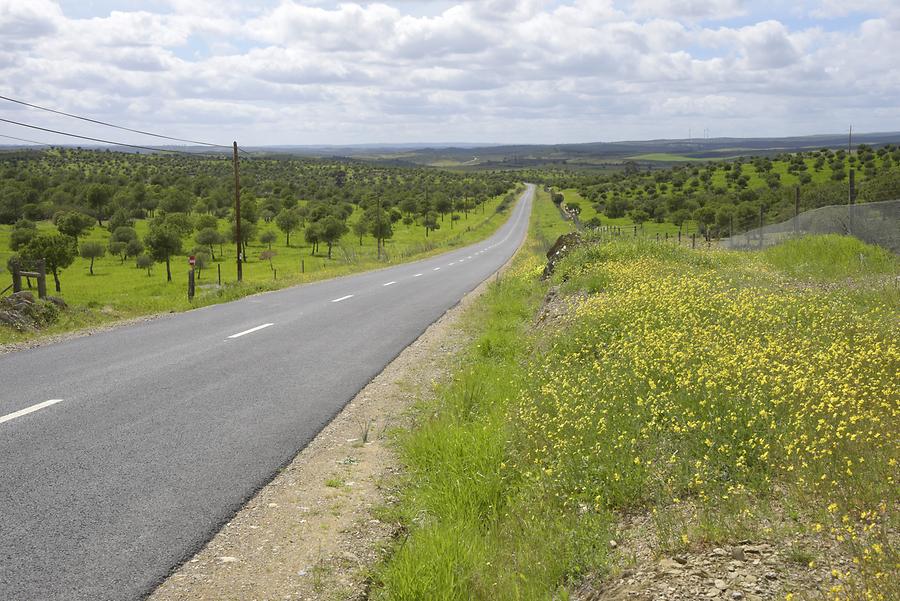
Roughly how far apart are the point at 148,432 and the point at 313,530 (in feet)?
9.39

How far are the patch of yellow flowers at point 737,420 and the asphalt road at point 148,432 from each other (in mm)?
2769

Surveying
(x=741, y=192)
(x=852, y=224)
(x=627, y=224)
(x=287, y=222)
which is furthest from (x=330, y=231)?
(x=852, y=224)

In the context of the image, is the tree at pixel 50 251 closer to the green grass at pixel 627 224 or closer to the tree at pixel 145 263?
the tree at pixel 145 263

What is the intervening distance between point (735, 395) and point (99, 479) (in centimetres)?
539

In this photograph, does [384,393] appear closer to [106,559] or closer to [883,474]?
[106,559]

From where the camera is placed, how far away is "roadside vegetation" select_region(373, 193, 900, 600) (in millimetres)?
4383

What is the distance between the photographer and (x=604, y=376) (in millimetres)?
7445

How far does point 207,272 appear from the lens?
71.7 meters

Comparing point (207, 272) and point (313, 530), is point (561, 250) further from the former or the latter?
point (207, 272)

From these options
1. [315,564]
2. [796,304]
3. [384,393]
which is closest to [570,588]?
[315,564]

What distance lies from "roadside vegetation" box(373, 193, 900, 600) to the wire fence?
37.7 ft

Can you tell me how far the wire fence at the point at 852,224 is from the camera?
19.2 m

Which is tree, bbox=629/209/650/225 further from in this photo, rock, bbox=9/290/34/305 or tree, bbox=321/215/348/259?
rock, bbox=9/290/34/305

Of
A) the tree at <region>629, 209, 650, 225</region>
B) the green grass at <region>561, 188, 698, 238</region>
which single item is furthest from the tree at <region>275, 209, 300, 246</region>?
the tree at <region>629, 209, 650, 225</region>
